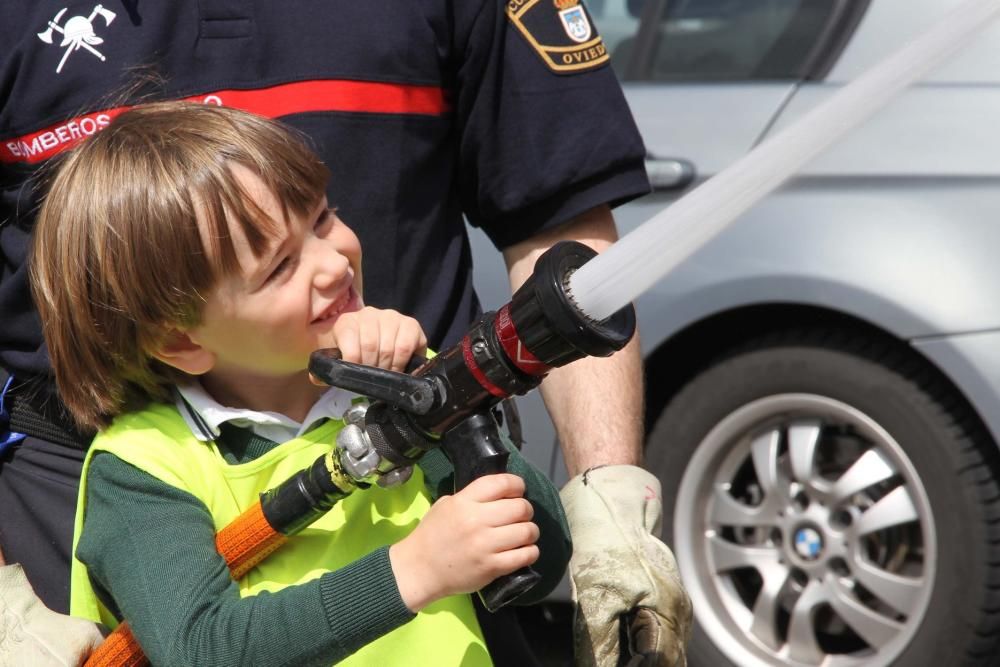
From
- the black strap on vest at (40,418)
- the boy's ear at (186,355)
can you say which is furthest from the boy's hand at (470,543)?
the black strap on vest at (40,418)

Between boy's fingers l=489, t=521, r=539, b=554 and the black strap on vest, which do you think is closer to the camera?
boy's fingers l=489, t=521, r=539, b=554

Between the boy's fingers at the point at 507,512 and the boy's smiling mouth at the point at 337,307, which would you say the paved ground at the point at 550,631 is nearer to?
the boy's smiling mouth at the point at 337,307

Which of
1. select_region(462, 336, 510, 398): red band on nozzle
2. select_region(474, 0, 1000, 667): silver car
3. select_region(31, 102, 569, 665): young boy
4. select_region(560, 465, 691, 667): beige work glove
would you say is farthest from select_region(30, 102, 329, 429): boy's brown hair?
select_region(474, 0, 1000, 667): silver car

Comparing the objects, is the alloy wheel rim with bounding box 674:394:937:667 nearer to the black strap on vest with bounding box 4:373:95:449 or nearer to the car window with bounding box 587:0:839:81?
the car window with bounding box 587:0:839:81

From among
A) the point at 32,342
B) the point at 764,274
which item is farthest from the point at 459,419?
the point at 764,274

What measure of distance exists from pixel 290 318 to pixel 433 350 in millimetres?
319

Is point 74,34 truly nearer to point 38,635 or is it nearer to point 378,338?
point 378,338

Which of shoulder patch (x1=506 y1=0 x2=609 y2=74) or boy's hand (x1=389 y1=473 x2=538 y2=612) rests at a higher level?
shoulder patch (x1=506 y1=0 x2=609 y2=74)

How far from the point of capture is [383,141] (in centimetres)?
212

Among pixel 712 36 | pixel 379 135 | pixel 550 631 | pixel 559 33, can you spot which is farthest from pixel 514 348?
pixel 550 631

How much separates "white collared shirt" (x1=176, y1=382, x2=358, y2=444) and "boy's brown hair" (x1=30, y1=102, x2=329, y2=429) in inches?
2.2

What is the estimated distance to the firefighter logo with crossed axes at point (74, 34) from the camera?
206 centimetres

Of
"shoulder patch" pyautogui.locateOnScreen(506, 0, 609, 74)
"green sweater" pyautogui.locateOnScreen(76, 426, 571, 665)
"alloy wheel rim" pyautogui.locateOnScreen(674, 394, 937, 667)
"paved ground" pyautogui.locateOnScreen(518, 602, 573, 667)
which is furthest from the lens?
"paved ground" pyautogui.locateOnScreen(518, 602, 573, 667)

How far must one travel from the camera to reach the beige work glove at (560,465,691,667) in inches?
74.2
